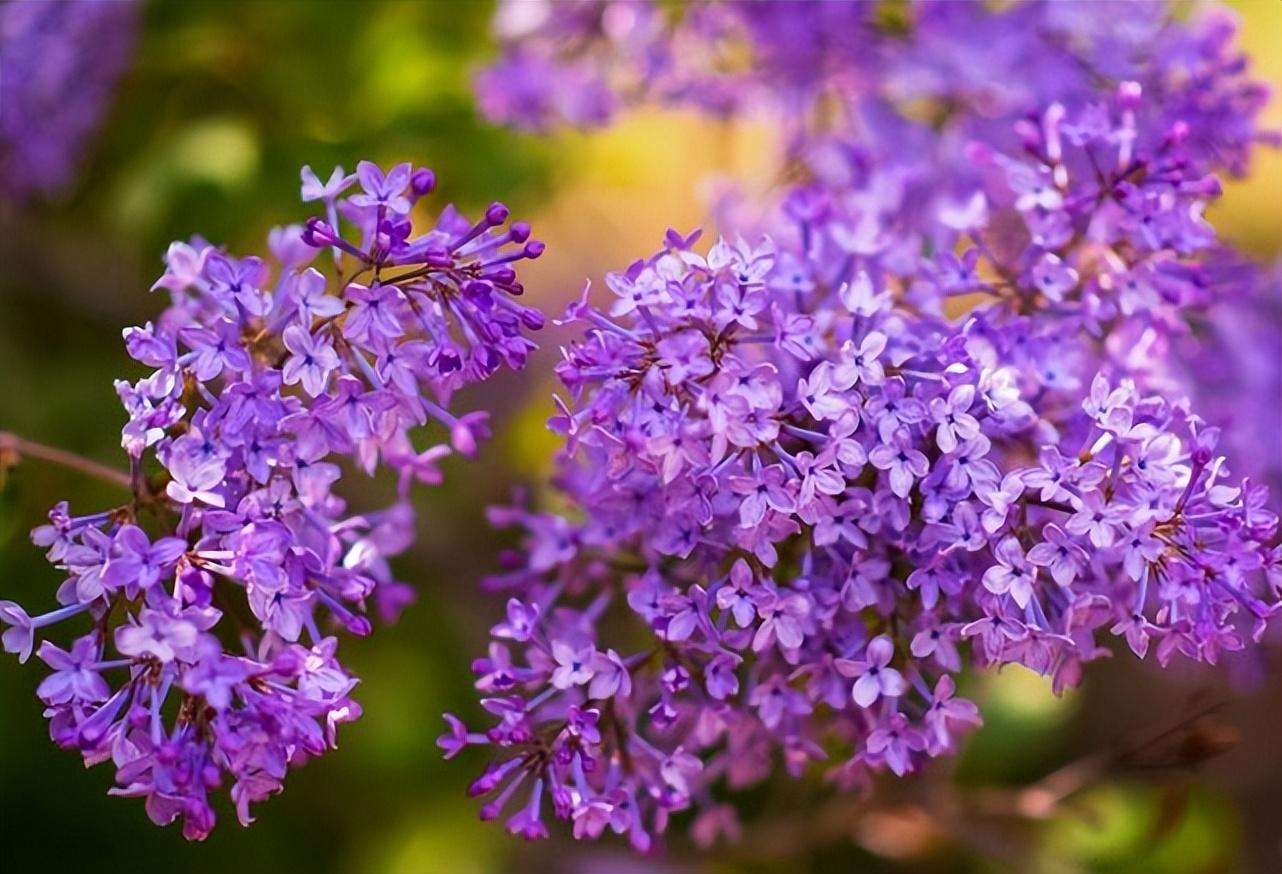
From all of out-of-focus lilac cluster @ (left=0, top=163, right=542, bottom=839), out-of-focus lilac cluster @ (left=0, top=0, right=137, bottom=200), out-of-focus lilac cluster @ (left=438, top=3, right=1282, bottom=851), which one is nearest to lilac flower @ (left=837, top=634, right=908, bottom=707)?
out-of-focus lilac cluster @ (left=438, top=3, right=1282, bottom=851)

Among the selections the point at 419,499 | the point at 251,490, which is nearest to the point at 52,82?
the point at 419,499

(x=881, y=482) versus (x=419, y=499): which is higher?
(x=881, y=482)

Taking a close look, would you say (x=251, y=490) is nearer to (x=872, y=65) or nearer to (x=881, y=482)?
(x=881, y=482)

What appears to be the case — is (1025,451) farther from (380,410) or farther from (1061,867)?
(1061,867)

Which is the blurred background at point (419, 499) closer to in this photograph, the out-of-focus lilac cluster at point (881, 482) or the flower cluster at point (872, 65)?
the flower cluster at point (872, 65)

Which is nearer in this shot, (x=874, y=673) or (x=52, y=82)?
(x=874, y=673)
